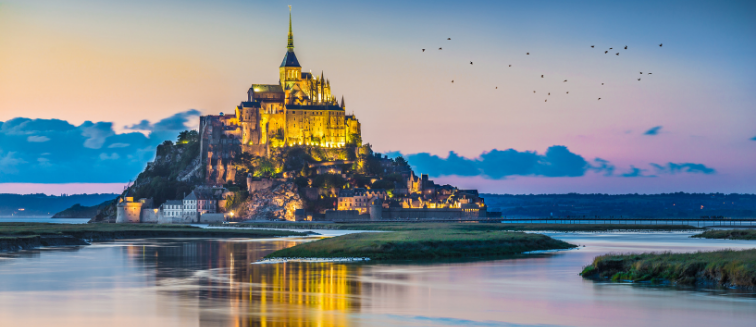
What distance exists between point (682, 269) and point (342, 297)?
43.8ft

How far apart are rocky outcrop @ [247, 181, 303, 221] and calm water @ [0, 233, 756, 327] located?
7971cm

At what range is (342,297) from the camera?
27453 millimetres

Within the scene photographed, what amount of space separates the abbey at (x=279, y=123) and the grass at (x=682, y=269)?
108 m

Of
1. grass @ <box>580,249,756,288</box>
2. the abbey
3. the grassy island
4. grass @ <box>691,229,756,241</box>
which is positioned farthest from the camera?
the abbey

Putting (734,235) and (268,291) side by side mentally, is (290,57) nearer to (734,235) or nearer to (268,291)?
(734,235)

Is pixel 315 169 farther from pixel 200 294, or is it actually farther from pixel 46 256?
pixel 200 294

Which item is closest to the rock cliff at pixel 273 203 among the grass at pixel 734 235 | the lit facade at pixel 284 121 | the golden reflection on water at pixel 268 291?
the lit facade at pixel 284 121

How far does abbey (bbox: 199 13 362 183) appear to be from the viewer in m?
139

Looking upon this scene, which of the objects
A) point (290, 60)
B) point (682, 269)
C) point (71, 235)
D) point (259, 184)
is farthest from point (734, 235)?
point (290, 60)

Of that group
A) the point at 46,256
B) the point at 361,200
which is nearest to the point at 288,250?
the point at 46,256

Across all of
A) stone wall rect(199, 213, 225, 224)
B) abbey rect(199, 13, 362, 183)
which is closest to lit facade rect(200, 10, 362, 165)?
abbey rect(199, 13, 362, 183)

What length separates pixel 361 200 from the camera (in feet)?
408

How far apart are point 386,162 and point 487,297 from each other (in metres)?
122

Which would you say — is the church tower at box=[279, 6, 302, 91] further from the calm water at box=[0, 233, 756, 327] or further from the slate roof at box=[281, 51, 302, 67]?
the calm water at box=[0, 233, 756, 327]
